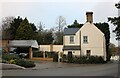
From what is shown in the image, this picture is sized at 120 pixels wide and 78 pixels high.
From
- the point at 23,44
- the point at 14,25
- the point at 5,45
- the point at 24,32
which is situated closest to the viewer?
the point at 23,44

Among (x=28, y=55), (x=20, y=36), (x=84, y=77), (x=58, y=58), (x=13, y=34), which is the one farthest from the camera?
(x=13, y=34)

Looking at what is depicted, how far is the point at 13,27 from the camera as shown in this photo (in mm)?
84750

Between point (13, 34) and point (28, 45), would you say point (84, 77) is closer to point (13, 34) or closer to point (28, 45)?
point (28, 45)

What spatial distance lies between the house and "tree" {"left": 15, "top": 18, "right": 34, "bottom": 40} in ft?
63.4

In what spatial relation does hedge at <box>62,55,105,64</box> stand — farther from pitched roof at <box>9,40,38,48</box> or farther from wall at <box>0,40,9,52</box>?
wall at <box>0,40,9,52</box>

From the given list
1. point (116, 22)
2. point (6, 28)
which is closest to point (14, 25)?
point (6, 28)

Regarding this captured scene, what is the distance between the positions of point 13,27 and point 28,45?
18.6m

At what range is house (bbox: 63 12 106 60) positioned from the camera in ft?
199

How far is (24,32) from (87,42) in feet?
75.5

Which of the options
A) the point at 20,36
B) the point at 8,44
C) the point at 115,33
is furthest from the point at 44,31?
the point at 115,33

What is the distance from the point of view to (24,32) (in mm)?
78312

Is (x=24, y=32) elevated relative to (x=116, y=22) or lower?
elevated

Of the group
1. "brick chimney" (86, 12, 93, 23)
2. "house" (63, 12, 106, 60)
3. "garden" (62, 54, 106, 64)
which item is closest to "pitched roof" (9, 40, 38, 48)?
"house" (63, 12, 106, 60)

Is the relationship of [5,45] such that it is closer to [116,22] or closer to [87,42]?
[87,42]
